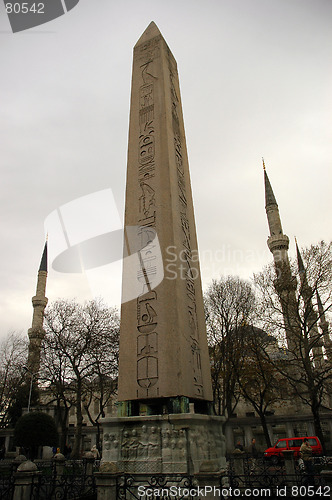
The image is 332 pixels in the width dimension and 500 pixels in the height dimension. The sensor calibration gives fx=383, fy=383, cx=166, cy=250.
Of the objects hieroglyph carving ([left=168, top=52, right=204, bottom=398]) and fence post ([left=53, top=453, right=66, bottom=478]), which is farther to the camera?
fence post ([left=53, top=453, right=66, bottom=478])

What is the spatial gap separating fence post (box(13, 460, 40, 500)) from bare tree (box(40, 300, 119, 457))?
1573cm

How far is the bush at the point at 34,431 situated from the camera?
18.4 metres

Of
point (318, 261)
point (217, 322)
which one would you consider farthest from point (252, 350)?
point (318, 261)

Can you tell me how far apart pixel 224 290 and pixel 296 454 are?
305 inches

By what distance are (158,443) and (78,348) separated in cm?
1693

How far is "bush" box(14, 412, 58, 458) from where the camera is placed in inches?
726

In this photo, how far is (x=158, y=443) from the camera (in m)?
5.62

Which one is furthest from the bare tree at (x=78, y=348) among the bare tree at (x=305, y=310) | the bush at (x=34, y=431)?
the bare tree at (x=305, y=310)

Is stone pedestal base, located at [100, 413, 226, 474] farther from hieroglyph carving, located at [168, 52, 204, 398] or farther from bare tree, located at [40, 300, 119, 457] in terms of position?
bare tree, located at [40, 300, 119, 457]

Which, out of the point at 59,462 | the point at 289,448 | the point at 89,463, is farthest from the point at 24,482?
the point at 289,448

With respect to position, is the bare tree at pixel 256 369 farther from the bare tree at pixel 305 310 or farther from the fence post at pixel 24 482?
the fence post at pixel 24 482

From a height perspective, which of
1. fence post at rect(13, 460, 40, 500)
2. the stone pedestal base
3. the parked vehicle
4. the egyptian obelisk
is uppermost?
the egyptian obelisk

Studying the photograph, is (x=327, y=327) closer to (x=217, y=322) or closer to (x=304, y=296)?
(x=304, y=296)

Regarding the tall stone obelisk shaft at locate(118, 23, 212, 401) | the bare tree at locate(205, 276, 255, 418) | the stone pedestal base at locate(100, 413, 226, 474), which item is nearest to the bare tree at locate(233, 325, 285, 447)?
the bare tree at locate(205, 276, 255, 418)
